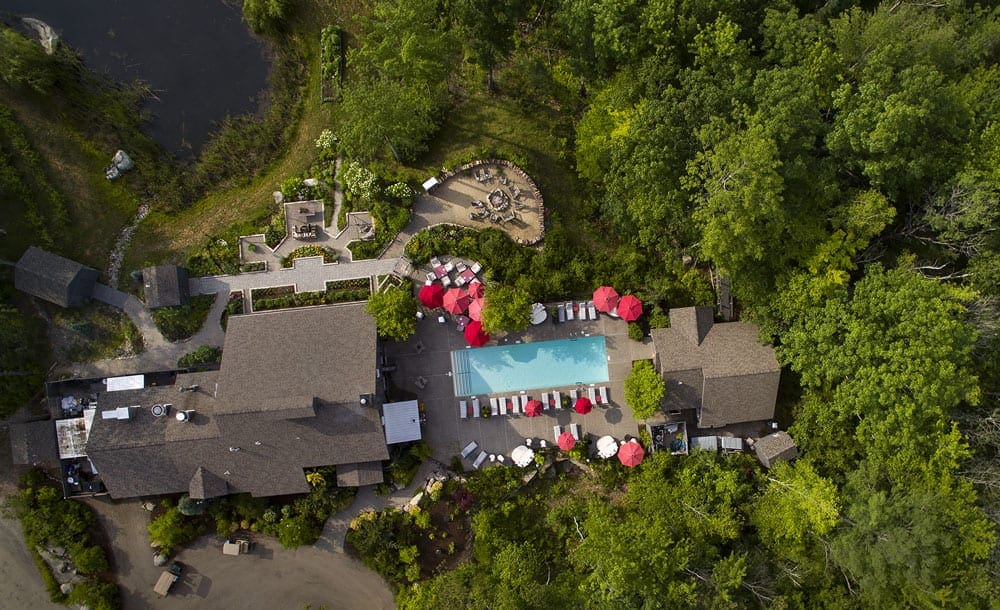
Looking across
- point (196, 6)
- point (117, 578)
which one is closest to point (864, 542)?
point (117, 578)

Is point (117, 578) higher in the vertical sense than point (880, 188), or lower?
lower

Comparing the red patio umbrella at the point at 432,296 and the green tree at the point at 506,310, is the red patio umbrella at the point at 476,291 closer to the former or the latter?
the green tree at the point at 506,310

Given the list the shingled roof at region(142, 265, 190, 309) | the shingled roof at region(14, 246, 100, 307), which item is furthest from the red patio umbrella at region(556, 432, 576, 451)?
the shingled roof at region(14, 246, 100, 307)

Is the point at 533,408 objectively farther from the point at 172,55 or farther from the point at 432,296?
the point at 172,55

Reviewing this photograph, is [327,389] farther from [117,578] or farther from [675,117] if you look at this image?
[675,117]

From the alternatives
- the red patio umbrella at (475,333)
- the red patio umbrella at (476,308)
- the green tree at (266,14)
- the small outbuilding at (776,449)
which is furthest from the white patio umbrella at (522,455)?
the green tree at (266,14)

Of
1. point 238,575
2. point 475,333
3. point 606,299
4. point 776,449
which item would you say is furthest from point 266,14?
point 776,449
